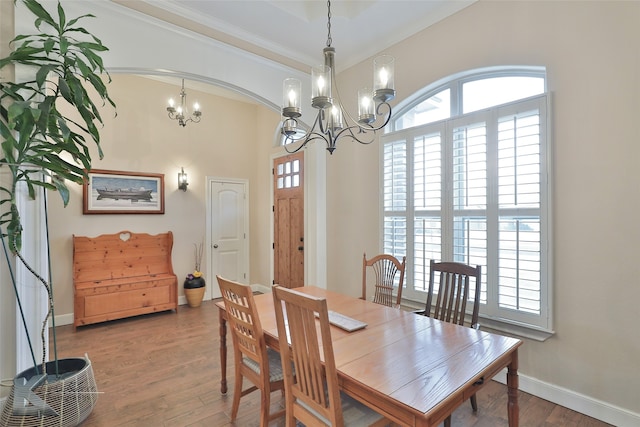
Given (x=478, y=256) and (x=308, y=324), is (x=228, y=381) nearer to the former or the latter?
(x=308, y=324)

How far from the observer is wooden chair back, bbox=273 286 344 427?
1.30m

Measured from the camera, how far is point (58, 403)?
2.00m

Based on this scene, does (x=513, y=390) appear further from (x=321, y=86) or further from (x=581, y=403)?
(x=321, y=86)

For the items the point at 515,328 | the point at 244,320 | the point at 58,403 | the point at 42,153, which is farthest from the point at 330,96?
the point at 58,403

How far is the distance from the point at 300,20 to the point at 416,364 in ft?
10.1

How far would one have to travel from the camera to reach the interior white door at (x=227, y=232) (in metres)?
5.32

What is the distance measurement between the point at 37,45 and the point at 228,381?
303 cm

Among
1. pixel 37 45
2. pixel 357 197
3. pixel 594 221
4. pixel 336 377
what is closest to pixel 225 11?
pixel 37 45

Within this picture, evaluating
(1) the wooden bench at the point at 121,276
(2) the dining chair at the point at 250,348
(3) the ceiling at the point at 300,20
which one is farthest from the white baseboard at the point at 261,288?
(3) the ceiling at the point at 300,20

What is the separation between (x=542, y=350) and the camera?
233 cm

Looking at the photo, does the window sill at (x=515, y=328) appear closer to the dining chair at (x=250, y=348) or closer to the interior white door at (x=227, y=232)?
the dining chair at (x=250, y=348)

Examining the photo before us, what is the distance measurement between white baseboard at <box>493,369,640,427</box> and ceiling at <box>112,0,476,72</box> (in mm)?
3156

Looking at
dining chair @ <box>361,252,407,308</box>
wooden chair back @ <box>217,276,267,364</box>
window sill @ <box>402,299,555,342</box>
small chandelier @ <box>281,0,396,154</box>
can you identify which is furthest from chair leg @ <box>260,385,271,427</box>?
window sill @ <box>402,299,555,342</box>

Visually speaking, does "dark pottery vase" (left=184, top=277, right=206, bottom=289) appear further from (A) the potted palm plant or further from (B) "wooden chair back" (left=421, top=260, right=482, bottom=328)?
(B) "wooden chair back" (left=421, top=260, right=482, bottom=328)
